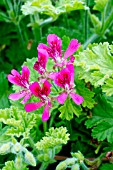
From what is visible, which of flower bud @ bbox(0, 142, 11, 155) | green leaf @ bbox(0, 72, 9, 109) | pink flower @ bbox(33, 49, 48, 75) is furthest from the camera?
green leaf @ bbox(0, 72, 9, 109)

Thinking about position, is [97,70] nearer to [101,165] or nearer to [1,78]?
[101,165]

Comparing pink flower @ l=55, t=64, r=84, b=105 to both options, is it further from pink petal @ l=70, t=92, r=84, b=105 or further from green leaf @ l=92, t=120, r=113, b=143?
green leaf @ l=92, t=120, r=113, b=143

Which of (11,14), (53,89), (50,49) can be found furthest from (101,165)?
(11,14)

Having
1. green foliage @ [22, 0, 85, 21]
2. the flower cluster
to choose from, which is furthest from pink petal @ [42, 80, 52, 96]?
green foliage @ [22, 0, 85, 21]

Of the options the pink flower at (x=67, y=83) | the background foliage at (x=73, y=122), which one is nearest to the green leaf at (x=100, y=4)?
the background foliage at (x=73, y=122)

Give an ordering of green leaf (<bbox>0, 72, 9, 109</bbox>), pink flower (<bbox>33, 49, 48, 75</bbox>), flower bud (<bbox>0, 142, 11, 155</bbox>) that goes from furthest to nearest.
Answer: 1. green leaf (<bbox>0, 72, 9, 109</bbox>)
2. pink flower (<bbox>33, 49, 48, 75</bbox>)
3. flower bud (<bbox>0, 142, 11, 155</bbox>)

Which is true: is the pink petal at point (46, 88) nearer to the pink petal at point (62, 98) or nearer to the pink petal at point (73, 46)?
the pink petal at point (62, 98)

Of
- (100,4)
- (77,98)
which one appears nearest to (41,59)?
(77,98)
